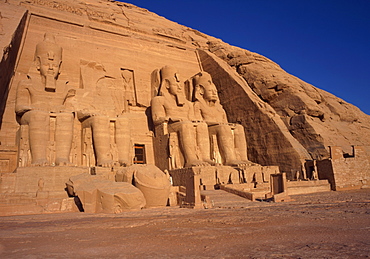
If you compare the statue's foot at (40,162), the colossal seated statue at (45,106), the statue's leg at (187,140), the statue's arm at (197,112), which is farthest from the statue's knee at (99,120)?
the statue's arm at (197,112)

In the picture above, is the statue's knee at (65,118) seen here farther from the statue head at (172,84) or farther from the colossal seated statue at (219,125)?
Answer: the colossal seated statue at (219,125)

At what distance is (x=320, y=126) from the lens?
1199cm

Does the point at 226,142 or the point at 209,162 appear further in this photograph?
the point at 226,142

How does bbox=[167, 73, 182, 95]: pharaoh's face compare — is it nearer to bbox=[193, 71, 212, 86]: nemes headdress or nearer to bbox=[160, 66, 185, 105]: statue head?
bbox=[160, 66, 185, 105]: statue head

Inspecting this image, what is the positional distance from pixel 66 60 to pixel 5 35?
242 centimetres

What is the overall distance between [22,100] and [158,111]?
4.36 meters

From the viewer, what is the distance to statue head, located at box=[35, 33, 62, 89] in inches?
402

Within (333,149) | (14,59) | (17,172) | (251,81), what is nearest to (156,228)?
(17,172)

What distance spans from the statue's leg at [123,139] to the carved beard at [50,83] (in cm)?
224

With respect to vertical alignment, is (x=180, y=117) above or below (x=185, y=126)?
above

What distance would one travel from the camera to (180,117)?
39.4 feet

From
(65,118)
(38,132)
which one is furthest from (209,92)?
(38,132)

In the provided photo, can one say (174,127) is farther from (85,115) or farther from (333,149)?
(333,149)

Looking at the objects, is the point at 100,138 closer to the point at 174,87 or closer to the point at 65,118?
the point at 65,118
